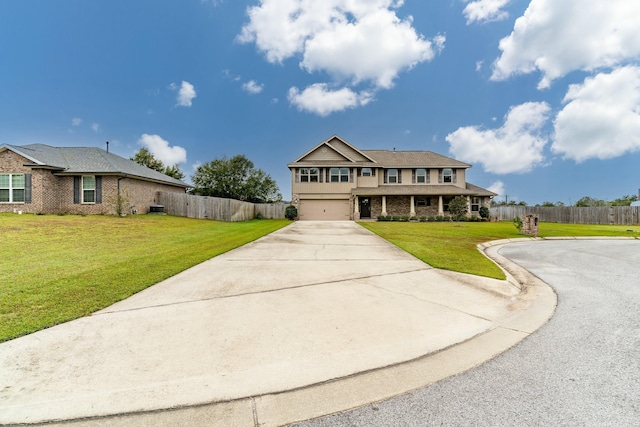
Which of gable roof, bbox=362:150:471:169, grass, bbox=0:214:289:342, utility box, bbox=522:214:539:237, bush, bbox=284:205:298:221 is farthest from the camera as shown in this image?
gable roof, bbox=362:150:471:169

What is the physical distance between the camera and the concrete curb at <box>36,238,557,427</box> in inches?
81.6

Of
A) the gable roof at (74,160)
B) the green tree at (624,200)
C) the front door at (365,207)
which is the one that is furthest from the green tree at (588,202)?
the gable roof at (74,160)

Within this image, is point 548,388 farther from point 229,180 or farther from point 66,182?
point 229,180

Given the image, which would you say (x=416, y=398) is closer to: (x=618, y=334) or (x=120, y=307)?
(x=618, y=334)

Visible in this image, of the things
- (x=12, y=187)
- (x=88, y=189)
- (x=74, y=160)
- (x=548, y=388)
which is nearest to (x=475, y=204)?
(x=548, y=388)

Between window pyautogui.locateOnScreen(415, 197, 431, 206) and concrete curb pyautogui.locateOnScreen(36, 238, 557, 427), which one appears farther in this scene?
window pyautogui.locateOnScreen(415, 197, 431, 206)

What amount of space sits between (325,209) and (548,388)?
91.9 ft

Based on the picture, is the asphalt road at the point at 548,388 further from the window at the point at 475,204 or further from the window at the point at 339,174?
the window at the point at 475,204

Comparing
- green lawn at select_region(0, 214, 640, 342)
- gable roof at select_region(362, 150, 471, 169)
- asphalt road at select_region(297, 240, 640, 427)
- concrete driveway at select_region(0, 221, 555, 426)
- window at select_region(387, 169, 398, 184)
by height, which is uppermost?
gable roof at select_region(362, 150, 471, 169)

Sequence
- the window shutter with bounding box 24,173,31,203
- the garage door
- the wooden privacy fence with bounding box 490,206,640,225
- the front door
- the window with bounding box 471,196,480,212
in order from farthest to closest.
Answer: the garage door
the front door
the window with bounding box 471,196,480,212
the wooden privacy fence with bounding box 490,206,640,225
the window shutter with bounding box 24,173,31,203

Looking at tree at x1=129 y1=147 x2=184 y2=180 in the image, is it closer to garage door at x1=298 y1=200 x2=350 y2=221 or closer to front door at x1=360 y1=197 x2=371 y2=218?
garage door at x1=298 y1=200 x2=350 y2=221

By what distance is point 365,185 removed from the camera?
101ft

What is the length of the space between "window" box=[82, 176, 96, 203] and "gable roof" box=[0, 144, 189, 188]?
581 mm

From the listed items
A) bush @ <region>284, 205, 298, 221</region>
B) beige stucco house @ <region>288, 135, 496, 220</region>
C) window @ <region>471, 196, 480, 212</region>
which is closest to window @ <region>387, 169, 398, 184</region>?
beige stucco house @ <region>288, 135, 496, 220</region>
